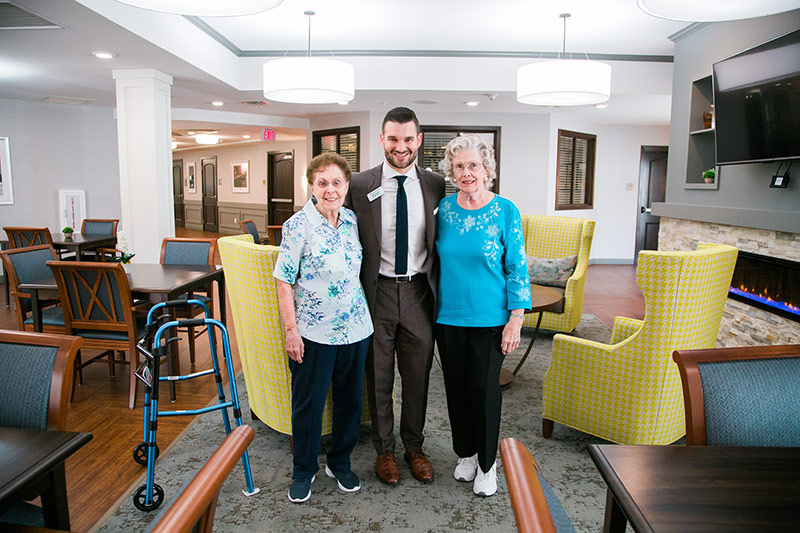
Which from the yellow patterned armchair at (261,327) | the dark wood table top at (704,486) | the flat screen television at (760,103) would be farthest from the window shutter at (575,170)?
the dark wood table top at (704,486)

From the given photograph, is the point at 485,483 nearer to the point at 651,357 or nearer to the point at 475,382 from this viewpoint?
the point at 475,382

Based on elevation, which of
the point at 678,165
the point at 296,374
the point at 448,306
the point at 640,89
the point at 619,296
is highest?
the point at 640,89

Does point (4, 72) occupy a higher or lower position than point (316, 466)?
higher

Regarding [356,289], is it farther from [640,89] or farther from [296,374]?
[640,89]

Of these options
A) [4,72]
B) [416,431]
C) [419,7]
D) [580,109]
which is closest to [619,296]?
[580,109]

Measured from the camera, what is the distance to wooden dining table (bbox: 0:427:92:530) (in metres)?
1.09

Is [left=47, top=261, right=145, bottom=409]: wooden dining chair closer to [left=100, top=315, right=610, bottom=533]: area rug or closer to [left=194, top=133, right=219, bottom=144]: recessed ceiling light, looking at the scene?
[left=100, top=315, right=610, bottom=533]: area rug

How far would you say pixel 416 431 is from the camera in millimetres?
2510

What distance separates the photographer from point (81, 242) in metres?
5.95

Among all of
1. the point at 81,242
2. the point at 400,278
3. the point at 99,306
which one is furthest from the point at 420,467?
the point at 81,242

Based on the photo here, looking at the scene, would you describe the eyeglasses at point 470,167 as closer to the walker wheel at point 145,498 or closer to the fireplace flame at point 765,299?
the walker wheel at point 145,498

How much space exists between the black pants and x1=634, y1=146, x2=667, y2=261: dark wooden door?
27.1 ft

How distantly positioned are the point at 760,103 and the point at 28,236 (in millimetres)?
7042

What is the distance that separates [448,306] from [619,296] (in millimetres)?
5320
